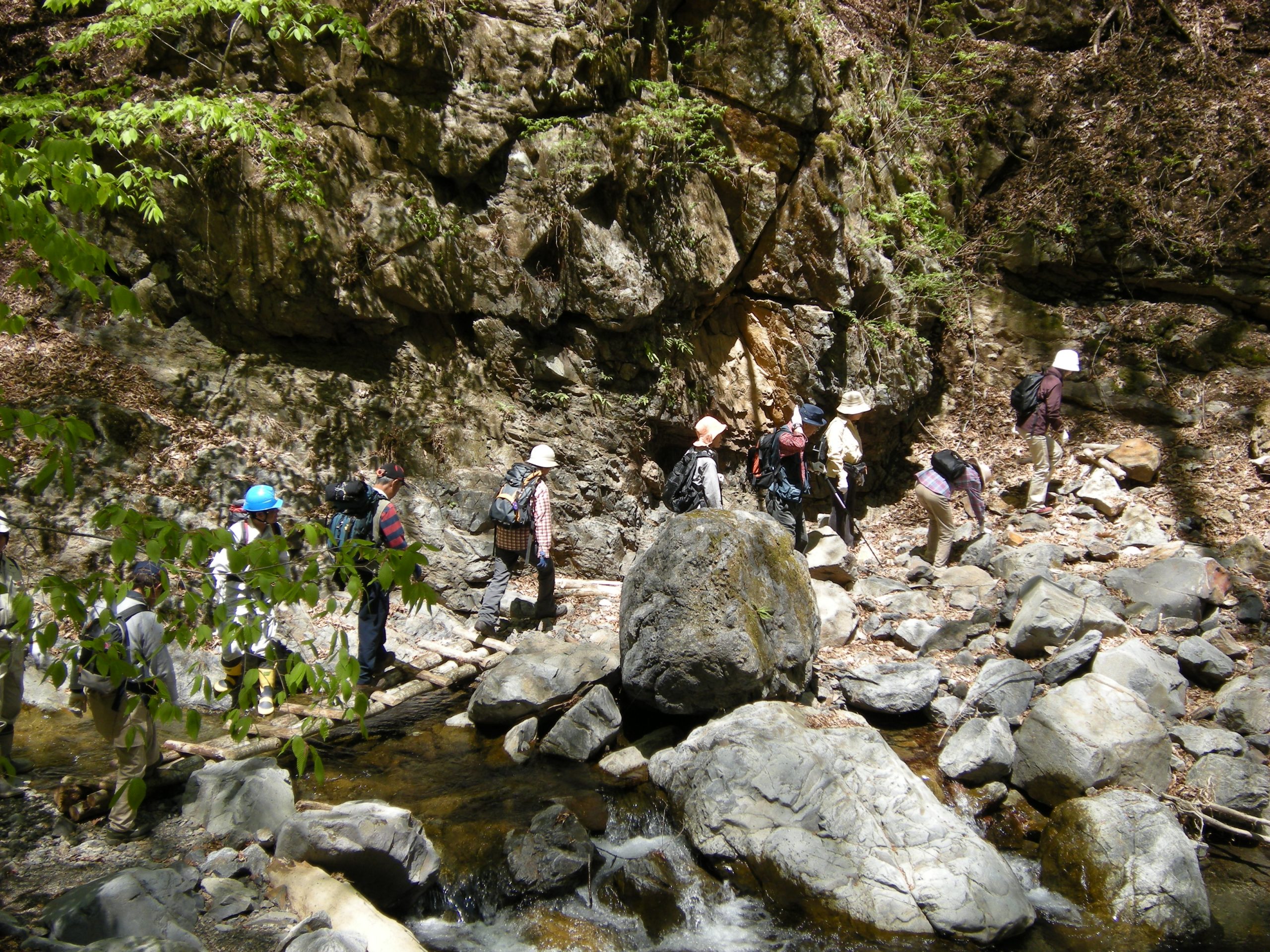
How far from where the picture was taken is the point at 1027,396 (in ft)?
37.2

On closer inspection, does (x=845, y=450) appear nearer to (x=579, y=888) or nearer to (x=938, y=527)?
(x=938, y=527)

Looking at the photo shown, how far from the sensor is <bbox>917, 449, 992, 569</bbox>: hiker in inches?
408

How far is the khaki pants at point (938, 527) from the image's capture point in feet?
34.0

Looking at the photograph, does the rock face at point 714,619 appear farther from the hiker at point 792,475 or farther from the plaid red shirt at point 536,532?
the hiker at point 792,475

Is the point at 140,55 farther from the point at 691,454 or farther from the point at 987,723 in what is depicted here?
the point at 987,723

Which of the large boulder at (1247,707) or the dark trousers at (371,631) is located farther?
the dark trousers at (371,631)

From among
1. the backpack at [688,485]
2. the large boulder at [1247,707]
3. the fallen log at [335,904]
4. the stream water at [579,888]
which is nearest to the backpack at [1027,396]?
the large boulder at [1247,707]

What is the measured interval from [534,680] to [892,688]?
11.6 ft

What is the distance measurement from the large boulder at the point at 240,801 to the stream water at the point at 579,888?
1.83 ft

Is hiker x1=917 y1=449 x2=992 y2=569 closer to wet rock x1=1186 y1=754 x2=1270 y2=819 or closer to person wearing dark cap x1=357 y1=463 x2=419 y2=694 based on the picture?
wet rock x1=1186 y1=754 x2=1270 y2=819

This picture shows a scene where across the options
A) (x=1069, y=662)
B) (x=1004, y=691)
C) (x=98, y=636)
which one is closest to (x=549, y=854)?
(x=98, y=636)

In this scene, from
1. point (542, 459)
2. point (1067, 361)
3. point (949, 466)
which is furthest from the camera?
point (1067, 361)

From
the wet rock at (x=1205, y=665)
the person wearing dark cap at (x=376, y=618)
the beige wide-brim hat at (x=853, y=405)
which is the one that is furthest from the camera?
the beige wide-brim hat at (x=853, y=405)

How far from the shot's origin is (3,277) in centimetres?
994
